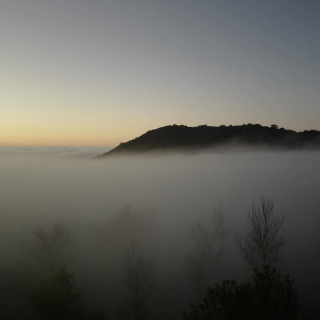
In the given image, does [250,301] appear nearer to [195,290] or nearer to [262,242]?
[262,242]

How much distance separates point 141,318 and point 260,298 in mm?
34143

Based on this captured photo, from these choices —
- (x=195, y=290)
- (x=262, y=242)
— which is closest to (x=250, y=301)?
(x=262, y=242)

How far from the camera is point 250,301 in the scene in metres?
12.3

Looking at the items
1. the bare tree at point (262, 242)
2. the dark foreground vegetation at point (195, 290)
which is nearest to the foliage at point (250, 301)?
the dark foreground vegetation at point (195, 290)

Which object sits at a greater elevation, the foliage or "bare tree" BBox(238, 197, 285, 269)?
the foliage

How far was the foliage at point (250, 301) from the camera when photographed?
1213cm

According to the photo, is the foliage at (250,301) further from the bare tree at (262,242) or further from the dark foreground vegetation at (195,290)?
the bare tree at (262,242)

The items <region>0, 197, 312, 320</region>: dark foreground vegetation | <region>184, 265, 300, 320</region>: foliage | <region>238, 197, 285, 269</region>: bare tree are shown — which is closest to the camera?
<region>184, 265, 300, 320</region>: foliage

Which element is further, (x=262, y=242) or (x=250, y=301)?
(x=262, y=242)

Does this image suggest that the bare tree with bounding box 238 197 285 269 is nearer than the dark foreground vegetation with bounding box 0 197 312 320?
No

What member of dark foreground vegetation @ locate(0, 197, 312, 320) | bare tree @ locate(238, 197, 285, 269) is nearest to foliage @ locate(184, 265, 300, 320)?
dark foreground vegetation @ locate(0, 197, 312, 320)

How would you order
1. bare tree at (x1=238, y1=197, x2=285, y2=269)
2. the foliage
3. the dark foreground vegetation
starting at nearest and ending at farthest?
1. the foliage
2. the dark foreground vegetation
3. bare tree at (x1=238, y1=197, x2=285, y2=269)

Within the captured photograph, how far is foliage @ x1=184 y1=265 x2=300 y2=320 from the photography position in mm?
12133

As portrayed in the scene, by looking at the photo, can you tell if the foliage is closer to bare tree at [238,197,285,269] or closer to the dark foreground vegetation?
the dark foreground vegetation
